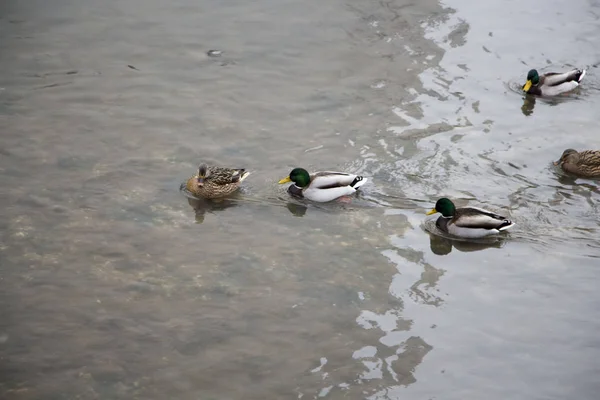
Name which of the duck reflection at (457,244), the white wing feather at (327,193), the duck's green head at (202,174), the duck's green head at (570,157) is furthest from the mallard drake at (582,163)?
the duck's green head at (202,174)

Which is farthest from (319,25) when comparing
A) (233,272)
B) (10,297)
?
(10,297)

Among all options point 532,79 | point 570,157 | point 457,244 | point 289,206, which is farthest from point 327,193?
point 532,79

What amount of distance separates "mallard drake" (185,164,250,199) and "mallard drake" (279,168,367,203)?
2.25ft

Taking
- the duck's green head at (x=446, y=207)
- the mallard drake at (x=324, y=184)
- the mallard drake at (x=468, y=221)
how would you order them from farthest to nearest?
the mallard drake at (x=324, y=184), the duck's green head at (x=446, y=207), the mallard drake at (x=468, y=221)

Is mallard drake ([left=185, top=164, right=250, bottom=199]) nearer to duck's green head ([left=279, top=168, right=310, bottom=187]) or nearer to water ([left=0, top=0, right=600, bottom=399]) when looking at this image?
water ([left=0, top=0, right=600, bottom=399])

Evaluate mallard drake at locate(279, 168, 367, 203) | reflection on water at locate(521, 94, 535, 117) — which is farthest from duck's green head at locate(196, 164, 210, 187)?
reflection on water at locate(521, 94, 535, 117)

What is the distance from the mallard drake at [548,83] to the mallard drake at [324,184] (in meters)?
4.16

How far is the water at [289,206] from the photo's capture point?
743 cm

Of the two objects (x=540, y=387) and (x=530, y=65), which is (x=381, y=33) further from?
(x=540, y=387)

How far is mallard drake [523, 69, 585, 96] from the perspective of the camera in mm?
12836

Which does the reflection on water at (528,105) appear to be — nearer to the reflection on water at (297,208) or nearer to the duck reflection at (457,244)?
the duck reflection at (457,244)

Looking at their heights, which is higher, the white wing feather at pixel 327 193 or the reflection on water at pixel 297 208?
the white wing feather at pixel 327 193

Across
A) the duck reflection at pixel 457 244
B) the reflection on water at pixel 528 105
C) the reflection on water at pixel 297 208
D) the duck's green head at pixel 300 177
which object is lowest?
the reflection on water at pixel 297 208

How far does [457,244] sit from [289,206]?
198 cm
